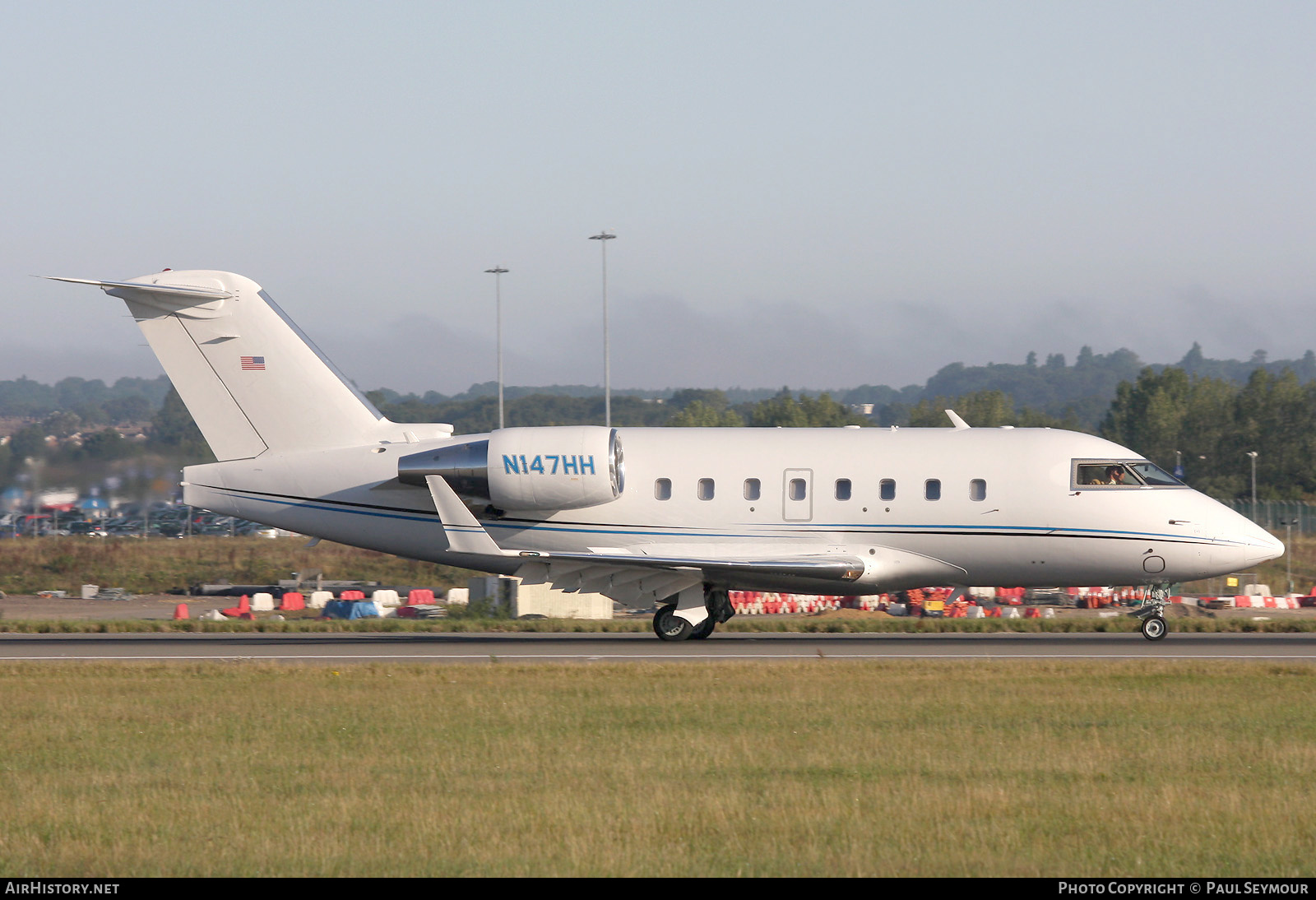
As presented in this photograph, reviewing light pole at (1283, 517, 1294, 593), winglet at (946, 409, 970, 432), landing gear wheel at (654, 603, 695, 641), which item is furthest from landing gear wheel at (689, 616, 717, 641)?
light pole at (1283, 517, 1294, 593)

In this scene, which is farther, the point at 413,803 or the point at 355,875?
the point at 413,803

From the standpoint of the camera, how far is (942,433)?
2550 centimetres

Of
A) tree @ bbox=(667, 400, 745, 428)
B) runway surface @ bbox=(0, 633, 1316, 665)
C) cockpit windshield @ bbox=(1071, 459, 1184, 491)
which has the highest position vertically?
tree @ bbox=(667, 400, 745, 428)

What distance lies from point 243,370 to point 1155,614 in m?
17.5

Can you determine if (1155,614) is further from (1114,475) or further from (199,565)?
(199,565)

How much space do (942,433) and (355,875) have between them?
18.7 meters

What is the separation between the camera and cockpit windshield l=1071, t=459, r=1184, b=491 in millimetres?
24766

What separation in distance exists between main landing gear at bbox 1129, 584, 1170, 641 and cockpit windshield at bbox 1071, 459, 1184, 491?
191 cm

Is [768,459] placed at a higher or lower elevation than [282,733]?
higher

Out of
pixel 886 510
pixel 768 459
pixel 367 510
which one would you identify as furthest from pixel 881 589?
pixel 367 510

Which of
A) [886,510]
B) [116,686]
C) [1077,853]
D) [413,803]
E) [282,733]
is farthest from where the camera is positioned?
[886,510]

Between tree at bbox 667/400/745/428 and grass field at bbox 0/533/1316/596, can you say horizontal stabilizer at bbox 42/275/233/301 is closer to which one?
grass field at bbox 0/533/1316/596

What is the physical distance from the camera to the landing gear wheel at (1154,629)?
24.4 m

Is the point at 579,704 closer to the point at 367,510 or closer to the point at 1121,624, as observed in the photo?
the point at 367,510
